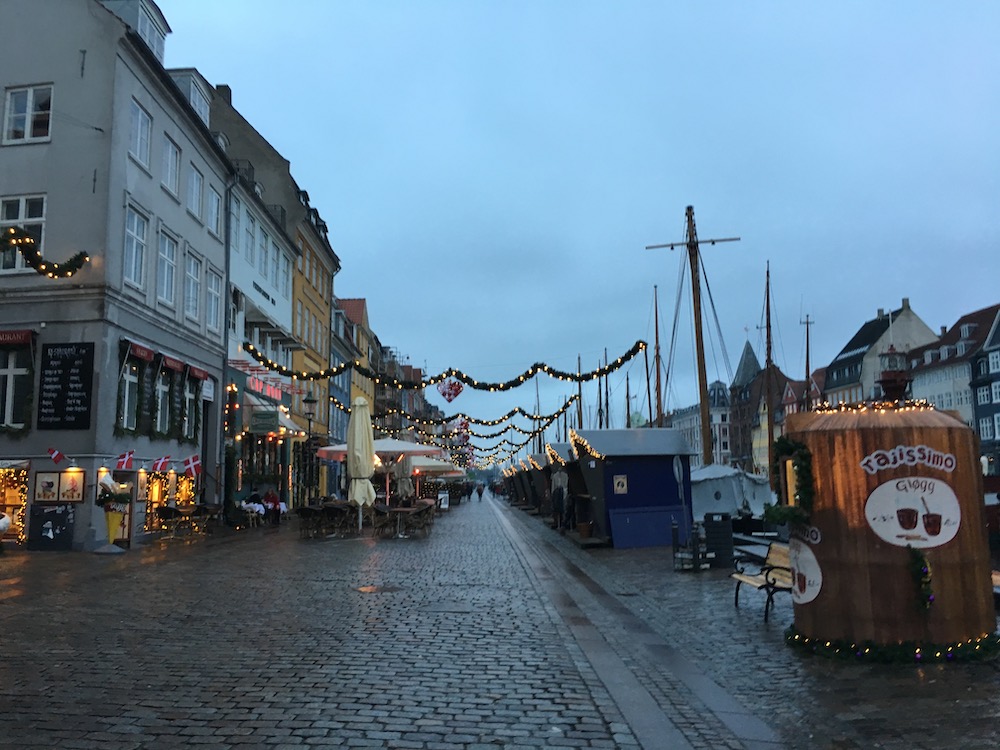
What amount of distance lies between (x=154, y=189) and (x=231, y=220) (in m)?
7.50

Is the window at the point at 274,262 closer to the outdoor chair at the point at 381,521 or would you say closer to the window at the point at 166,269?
the window at the point at 166,269

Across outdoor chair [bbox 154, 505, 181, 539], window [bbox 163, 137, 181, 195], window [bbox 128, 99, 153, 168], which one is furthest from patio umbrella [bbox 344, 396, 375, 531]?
window [bbox 128, 99, 153, 168]

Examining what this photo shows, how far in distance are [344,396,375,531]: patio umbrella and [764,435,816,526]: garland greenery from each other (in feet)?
55.7

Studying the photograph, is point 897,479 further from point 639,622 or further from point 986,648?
point 639,622

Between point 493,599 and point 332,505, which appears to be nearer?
point 493,599

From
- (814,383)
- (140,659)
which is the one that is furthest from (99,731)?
(814,383)

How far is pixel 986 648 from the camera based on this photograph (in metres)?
7.62

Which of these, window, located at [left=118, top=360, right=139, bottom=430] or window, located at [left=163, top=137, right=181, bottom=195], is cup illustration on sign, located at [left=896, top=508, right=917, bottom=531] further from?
window, located at [left=163, top=137, right=181, bottom=195]

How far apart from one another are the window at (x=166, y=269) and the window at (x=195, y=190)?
204 cm

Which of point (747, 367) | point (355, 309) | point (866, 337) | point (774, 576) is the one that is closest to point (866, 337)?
point (866, 337)

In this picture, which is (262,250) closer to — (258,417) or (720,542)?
(258,417)

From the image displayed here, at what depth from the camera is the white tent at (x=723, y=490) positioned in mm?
29938

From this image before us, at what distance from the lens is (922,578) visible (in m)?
7.54

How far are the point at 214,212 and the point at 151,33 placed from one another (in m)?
6.15
